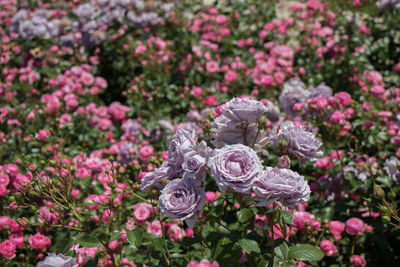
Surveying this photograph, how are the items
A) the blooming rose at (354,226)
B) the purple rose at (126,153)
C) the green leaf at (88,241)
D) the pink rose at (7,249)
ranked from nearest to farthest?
the green leaf at (88,241), the pink rose at (7,249), the blooming rose at (354,226), the purple rose at (126,153)

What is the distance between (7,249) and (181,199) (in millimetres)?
1067

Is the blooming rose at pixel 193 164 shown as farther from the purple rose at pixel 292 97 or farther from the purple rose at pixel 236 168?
the purple rose at pixel 292 97

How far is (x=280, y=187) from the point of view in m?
1.11

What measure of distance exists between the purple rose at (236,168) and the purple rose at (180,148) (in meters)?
0.12

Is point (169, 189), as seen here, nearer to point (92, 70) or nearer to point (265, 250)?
point (265, 250)

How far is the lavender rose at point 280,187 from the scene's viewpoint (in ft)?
3.67

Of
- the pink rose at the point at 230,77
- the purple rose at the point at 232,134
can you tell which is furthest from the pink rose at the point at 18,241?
the pink rose at the point at 230,77

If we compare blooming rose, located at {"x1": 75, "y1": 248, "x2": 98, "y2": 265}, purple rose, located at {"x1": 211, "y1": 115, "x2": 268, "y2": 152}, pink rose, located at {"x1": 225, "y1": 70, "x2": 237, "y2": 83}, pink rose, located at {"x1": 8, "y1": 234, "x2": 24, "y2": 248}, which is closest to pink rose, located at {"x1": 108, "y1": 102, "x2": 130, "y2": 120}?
pink rose, located at {"x1": 225, "y1": 70, "x2": 237, "y2": 83}

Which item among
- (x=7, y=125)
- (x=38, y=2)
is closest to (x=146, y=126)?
(x=7, y=125)

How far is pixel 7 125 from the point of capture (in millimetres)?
2889

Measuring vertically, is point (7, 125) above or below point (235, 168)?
below

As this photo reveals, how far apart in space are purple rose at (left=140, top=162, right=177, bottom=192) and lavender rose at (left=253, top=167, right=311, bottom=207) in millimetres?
317

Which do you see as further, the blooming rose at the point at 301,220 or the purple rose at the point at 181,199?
the blooming rose at the point at 301,220

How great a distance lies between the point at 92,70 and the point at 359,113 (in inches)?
111
